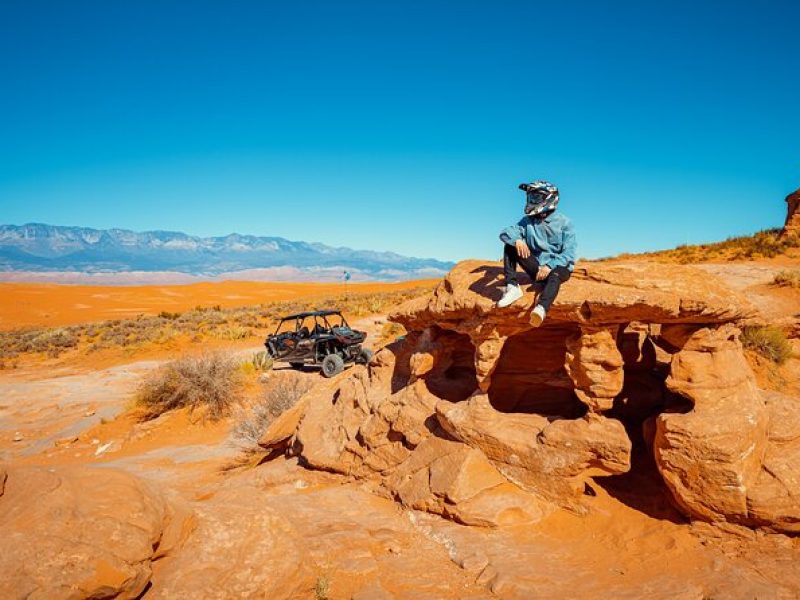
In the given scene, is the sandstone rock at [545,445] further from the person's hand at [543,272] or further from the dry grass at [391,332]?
the dry grass at [391,332]

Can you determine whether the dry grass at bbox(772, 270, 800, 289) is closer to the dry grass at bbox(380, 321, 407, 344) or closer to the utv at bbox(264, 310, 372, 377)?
the utv at bbox(264, 310, 372, 377)

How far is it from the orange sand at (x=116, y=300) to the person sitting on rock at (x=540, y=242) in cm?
4301

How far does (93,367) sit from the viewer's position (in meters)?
21.1

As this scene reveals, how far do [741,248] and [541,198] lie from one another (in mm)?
21812

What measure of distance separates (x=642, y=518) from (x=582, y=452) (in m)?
0.99

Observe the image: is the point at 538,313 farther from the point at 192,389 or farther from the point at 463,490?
the point at 192,389

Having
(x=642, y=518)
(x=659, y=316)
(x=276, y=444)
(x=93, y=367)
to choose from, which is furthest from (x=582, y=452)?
(x=93, y=367)

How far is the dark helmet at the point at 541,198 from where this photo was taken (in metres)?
5.69

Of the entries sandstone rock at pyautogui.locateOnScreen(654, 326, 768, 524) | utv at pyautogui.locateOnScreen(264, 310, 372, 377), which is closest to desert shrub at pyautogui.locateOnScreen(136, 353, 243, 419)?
utv at pyautogui.locateOnScreen(264, 310, 372, 377)

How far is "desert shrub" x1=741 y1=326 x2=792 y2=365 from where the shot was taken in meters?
8.78

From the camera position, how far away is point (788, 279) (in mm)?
13000

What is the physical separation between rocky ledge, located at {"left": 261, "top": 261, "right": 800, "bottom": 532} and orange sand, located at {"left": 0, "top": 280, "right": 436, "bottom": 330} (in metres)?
41.0

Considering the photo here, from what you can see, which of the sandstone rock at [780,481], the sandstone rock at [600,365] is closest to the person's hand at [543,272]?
the sandstone rock at [600,365]

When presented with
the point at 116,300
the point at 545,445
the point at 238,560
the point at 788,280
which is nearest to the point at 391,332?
the point at 788,280
